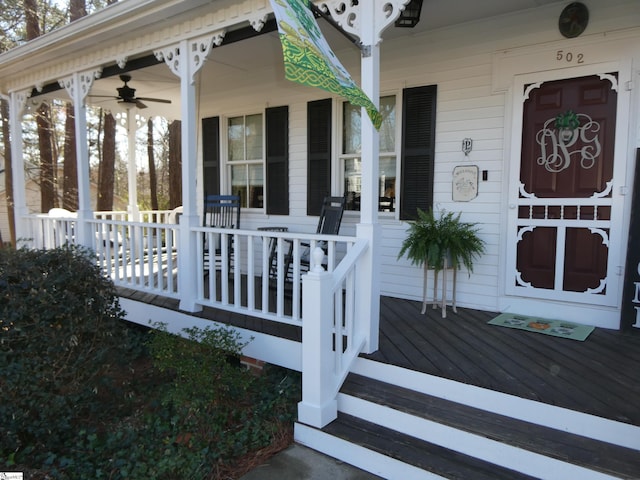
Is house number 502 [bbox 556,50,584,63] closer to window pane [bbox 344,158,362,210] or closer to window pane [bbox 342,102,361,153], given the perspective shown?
window pane [bbox 342,102,361,153]

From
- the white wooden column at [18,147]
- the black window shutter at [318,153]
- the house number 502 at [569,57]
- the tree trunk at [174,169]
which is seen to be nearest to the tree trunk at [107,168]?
the tree trunk at [174,169]

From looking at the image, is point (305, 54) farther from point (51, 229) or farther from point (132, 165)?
point (132, 165)

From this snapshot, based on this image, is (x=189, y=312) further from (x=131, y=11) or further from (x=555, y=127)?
(x=555, y=127)

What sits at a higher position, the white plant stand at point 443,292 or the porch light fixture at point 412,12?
the porch light fixture at point 412,12

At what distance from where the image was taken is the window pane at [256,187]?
5565 millimetres

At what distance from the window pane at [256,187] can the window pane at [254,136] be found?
0.51ft

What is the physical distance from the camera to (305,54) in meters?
1.95

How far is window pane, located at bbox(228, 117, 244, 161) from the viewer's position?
573 centimetres

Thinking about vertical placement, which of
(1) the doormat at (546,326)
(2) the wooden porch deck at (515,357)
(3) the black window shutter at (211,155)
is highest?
(3) the black window shutter at (211,155)

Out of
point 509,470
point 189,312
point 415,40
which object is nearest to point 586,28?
point 415,40

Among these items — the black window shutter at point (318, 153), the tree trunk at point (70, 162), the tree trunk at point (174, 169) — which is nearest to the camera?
the black window shutter at point (318, 153)

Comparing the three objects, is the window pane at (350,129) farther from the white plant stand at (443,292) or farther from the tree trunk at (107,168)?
the tree trunk at (107,168)

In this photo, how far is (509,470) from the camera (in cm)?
203

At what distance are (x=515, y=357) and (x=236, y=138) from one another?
174 inches
